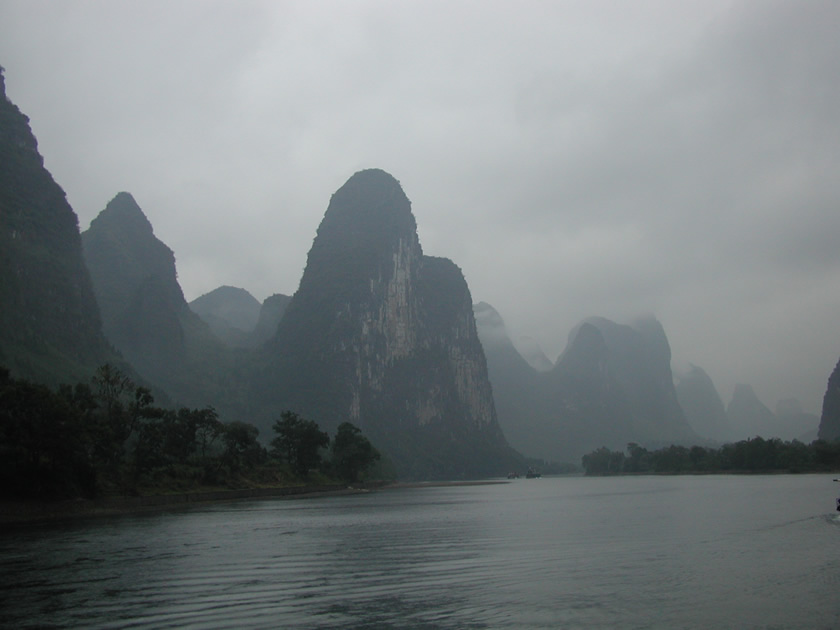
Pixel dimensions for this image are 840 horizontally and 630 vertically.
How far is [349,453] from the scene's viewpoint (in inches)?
4277

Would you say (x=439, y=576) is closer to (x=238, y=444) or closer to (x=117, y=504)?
(x=117, y=504)

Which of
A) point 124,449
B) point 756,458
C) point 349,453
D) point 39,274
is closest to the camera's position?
point 124,449

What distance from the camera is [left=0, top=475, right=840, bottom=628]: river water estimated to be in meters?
14.9

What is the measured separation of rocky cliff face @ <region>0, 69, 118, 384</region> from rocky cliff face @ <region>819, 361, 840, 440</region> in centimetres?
16839

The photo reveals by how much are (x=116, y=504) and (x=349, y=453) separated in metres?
52.8

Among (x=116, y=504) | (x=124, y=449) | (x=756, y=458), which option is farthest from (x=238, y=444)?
(x=756, y=458)

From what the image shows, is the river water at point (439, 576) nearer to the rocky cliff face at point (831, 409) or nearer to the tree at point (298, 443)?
the tree at point (298, 443)

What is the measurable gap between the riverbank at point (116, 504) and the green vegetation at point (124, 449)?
793 millimetres

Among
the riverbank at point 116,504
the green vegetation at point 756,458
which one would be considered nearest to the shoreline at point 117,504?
the riverbank at point 116,504

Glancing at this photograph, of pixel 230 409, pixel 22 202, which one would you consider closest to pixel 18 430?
pixel 22 202

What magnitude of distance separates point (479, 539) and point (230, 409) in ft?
544

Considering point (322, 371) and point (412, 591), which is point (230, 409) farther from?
point (412, 591)

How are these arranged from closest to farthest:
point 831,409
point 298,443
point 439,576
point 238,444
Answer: point 439,576 < point 238,444 < point 298,443 < point 831,409

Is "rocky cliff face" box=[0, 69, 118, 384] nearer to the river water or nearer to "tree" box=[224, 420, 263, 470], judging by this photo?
"tree" box=[224, 420, 263, 470]
